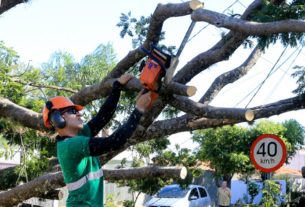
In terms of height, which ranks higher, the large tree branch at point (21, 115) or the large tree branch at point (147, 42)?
the large tree branch at point (147, 42)

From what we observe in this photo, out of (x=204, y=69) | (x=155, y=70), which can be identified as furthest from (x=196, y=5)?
(x=204, y=69)

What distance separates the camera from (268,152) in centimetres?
949

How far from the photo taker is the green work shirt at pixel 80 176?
13.9 feet

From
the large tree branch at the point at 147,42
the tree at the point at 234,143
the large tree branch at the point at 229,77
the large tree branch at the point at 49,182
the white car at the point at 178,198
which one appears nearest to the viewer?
the large tree branch at the point at 147,42

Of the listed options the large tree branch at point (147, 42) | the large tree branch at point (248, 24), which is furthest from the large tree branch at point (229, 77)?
the large tree branch at point (248, 24)

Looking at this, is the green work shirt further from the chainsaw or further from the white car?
the white car

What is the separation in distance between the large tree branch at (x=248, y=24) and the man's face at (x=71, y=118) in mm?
1438

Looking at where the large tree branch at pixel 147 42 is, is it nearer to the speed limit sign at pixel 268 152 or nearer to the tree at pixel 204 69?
the tree at pixel 204 69

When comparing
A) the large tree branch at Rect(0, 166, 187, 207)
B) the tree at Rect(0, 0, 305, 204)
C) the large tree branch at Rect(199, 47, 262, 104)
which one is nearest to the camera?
the tree at Rect(0, 0, 305, 204)

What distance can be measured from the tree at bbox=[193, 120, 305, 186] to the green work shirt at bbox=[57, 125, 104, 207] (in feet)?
74.9

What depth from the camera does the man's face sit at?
443 cm

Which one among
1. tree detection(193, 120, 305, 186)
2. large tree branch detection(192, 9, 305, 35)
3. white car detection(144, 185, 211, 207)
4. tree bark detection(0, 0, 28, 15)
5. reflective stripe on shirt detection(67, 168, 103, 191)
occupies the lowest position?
reflective stripe on shirt detection(67, 168, 103, 191)

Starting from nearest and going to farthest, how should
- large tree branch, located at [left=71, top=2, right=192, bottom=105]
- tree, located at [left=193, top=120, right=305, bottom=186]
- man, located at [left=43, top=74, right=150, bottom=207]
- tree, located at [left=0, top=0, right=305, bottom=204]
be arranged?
man, located at [left=43, top=74, right=150, bottom=207] → tree, located at [left=0, top=0, right=305, bottom=204] → large tree branch, located at [left=71, top=2, right=192, bottom=105] → tree, located at [left=193, top=120, right=305, bottom=186]

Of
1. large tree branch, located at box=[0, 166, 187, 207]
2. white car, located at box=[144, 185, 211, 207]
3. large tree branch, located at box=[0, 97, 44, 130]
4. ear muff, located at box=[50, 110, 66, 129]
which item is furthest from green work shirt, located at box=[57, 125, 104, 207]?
white car, located at box=[144, 185, 211, 207]
